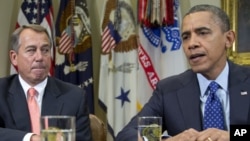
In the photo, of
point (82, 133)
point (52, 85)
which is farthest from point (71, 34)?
point (82, 133)

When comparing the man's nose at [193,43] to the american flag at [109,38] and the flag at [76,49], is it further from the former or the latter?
the flag at [76,49]

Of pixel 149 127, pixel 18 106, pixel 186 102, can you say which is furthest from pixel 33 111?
pixel 149 127

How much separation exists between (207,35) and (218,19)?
10 centimetres

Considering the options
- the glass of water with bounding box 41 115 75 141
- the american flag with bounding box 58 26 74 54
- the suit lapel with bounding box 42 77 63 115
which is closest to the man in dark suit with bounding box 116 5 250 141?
the suit lapel with bounding box 42 77 63 115

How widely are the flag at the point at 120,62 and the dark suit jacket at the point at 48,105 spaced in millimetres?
1912

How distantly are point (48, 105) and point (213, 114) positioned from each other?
89cm

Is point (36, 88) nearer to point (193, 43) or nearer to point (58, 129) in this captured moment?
point (193, 43)

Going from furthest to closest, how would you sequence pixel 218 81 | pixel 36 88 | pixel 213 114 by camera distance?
pixel 36 88
pixel 218 81
pixel 213 114

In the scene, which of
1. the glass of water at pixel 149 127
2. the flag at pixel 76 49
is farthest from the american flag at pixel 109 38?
the glass of water at pixel 149 127

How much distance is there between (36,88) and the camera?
2.60 metres

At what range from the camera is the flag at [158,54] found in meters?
4.44

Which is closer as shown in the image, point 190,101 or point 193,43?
point 193,43

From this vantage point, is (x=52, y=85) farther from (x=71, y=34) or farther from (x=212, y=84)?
(x=71, y=34)

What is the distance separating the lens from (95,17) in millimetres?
5012
